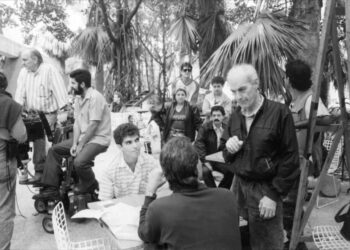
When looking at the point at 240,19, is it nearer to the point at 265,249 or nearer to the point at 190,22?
the point at 190,22

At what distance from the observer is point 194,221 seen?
62.3 inches

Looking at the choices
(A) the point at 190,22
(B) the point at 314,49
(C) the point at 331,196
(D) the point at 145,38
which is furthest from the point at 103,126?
(D) the point at 145,38

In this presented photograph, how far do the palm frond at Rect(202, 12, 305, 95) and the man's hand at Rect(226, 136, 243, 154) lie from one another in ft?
7.85

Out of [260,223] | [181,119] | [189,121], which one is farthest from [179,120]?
[260,223]

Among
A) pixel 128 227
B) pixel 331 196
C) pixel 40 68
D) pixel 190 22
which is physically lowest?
pixel 331 196

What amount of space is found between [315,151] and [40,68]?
350cm

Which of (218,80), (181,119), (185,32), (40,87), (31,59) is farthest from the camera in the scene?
(185,32)

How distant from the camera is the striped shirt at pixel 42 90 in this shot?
15.7ft

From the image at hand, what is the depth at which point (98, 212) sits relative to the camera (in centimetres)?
221

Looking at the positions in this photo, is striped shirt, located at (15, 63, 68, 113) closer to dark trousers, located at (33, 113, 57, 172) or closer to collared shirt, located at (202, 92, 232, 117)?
dark trousers, located at (33, 113, 57, 172)

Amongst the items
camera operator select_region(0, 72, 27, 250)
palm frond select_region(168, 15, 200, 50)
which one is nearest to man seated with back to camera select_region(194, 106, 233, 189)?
camera operator select_region(0, 72, 27, 250)

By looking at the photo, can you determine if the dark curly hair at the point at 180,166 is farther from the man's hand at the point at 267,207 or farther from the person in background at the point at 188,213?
the man's hand at the point at 267,207

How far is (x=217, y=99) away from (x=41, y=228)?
2887 millimetres

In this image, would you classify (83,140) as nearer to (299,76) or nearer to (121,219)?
(121,219)
